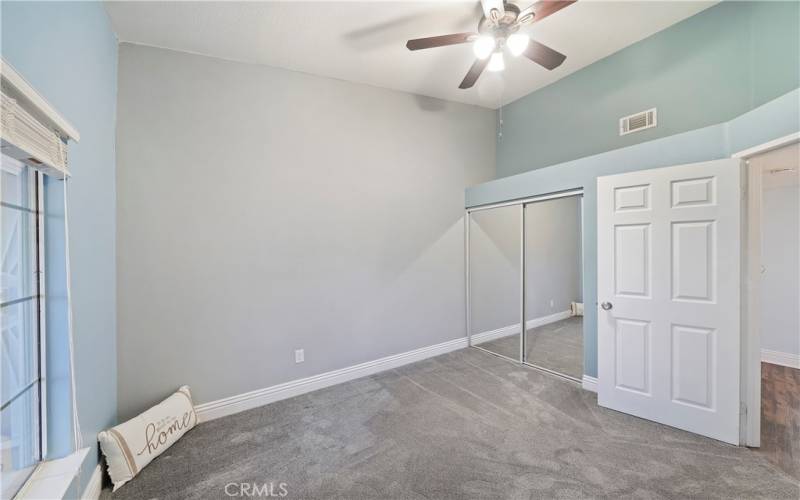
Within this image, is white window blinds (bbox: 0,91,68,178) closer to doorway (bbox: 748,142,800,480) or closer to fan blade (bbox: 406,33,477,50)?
fan blade (bbox: 406,33,477,50)

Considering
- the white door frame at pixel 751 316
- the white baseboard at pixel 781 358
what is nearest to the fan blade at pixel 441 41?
the white door frame at pixel 751 316

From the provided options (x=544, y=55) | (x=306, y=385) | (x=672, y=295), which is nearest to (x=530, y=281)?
(x=672, y=295)

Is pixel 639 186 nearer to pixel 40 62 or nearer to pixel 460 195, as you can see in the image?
pixel 460 195

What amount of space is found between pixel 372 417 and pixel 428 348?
133 cm

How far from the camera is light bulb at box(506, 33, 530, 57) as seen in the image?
78.0 inches

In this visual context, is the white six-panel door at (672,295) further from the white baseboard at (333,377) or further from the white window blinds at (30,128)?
the white window blinds at (30,128)

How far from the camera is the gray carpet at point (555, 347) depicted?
127 inches

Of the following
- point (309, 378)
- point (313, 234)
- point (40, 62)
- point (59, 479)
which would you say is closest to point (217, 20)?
point (40, 62)

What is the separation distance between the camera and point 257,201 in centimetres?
268

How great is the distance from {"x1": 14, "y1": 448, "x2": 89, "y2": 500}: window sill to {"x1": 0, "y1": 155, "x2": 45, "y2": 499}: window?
3 centimetres

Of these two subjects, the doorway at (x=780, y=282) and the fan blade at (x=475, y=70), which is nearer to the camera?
the fan blade at (x=475, y=70)

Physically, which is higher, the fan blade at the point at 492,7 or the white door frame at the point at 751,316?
the fan blade at the point at 492,7

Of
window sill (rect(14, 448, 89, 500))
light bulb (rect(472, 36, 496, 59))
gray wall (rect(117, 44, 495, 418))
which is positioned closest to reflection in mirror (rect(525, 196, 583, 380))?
gray wall (rect(117, 44, 495, 418))

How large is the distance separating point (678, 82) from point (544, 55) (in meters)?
1.45
